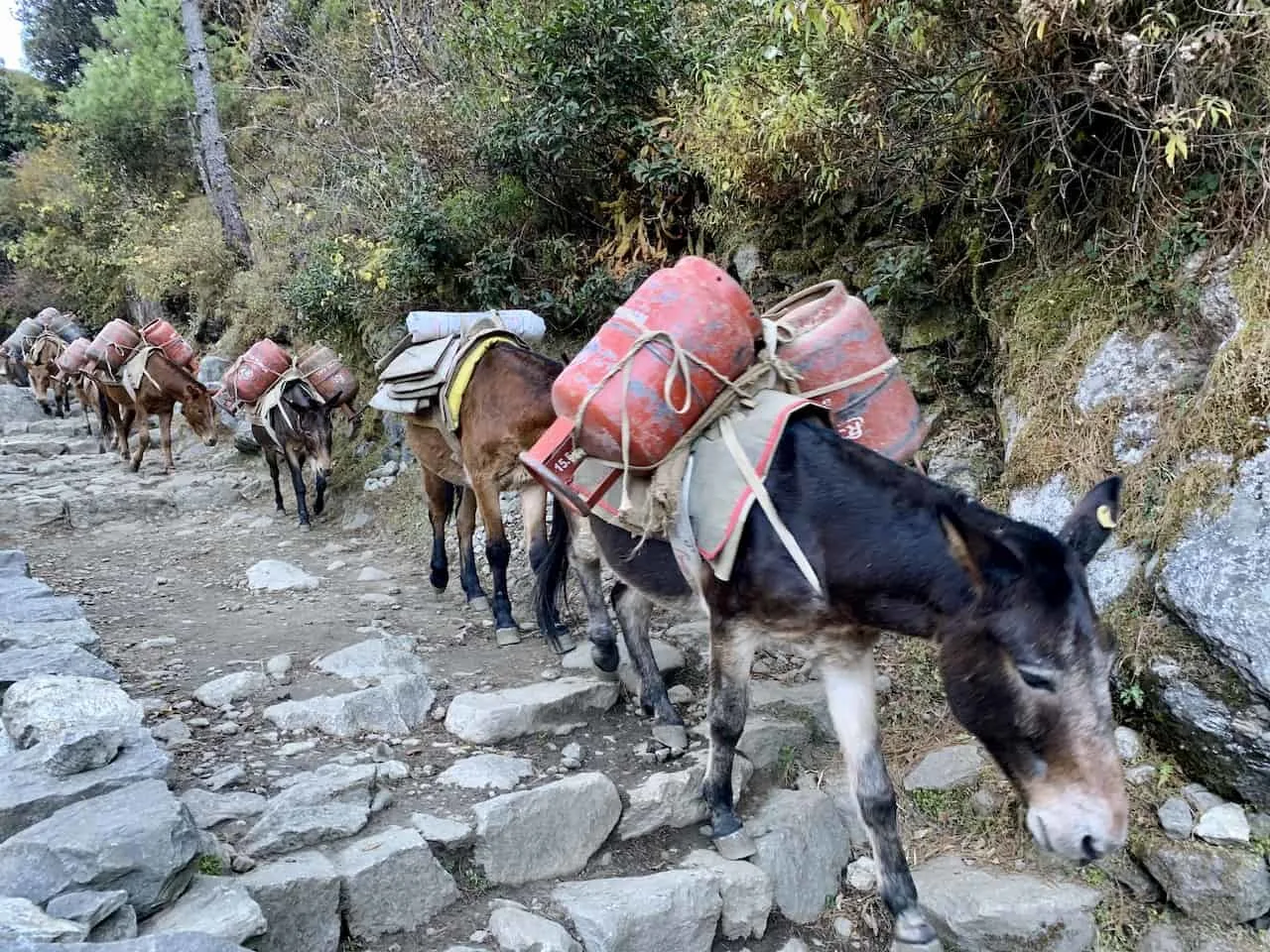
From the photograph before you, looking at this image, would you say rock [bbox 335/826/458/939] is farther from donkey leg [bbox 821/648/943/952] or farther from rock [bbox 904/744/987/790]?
rock [bbox 904/744/987/790]

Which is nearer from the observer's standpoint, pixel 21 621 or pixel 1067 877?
pixel 1067 877

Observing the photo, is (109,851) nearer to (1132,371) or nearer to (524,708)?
(524,708)

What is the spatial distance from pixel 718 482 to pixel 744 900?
1.59 metres

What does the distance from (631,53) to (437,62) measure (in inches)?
150

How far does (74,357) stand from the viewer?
1286 centimetres

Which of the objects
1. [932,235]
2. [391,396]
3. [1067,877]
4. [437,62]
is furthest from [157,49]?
[1067,877]

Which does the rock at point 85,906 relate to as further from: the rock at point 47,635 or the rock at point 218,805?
the rock at point 47,635

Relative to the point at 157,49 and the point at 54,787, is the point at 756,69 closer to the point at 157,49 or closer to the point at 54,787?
the point at 54,787

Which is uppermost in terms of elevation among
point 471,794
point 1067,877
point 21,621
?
point 21,621

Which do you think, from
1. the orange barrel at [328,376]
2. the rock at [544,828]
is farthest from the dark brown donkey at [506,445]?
the orange barrel at [328,376]

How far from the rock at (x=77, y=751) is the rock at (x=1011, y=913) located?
9.55 ft

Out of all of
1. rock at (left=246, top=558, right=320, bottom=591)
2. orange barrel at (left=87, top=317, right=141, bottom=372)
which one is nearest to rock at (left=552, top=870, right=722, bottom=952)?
rock at (left=246, top=558, right=320, bottom=591)

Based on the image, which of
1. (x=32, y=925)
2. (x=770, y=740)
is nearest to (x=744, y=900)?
(x=770, y=740)

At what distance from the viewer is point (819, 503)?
261 cm
